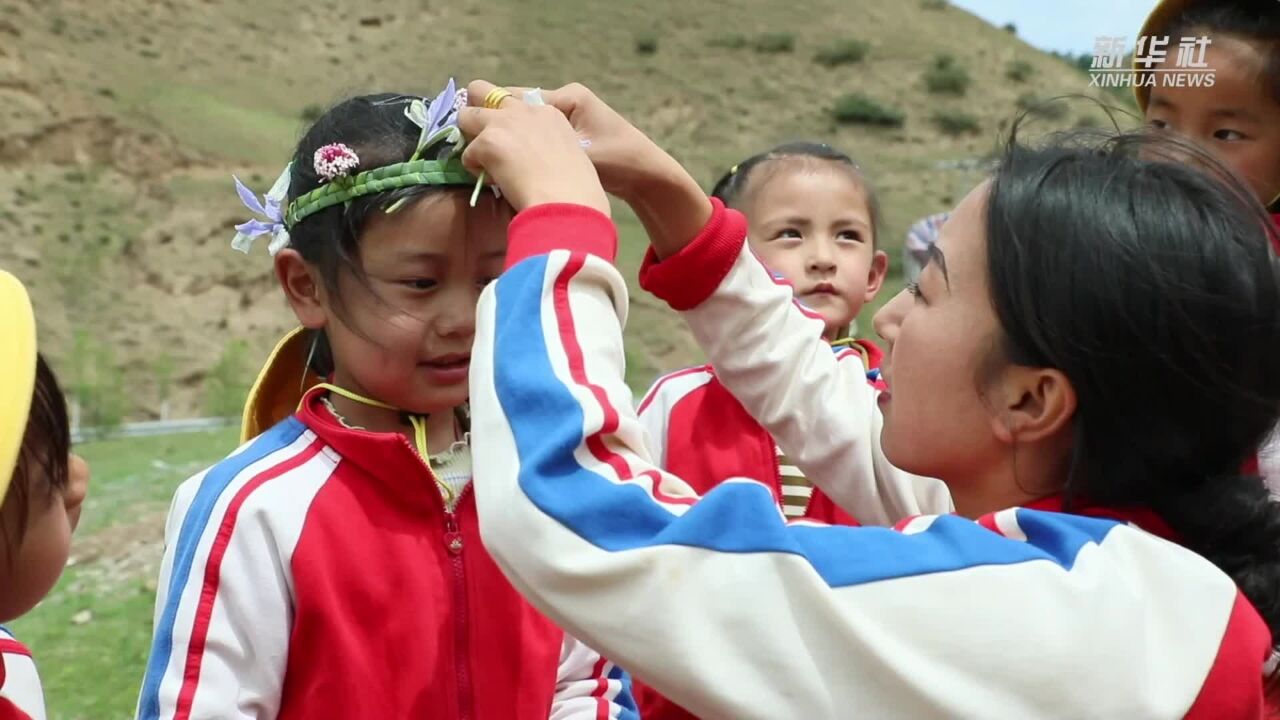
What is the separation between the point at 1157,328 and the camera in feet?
4.32

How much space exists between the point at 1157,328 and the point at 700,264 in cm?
73

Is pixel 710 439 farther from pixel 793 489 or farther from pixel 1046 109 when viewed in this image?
pixel 1046 109

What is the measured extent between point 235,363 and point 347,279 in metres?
17.8

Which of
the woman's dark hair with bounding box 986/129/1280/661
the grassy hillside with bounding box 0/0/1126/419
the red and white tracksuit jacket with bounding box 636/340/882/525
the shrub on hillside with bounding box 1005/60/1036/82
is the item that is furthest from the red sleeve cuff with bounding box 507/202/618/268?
the shrub on hillside with bounding box 1005/60/1036/82

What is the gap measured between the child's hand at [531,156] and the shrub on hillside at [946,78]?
3865cm

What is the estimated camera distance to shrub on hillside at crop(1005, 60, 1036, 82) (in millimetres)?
40875

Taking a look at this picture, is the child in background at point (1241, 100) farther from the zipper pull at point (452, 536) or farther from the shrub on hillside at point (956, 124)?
the shrub on hillside at point (956, 124)

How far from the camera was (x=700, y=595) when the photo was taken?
1178 millimetres

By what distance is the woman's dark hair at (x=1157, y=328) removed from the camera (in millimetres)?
1322

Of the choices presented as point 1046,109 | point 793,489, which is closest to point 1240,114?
point 1046,109

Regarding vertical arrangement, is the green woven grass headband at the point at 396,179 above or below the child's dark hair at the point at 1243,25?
below

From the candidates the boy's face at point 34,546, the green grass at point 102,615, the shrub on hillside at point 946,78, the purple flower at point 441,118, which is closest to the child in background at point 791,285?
the purple flower at point 441,118

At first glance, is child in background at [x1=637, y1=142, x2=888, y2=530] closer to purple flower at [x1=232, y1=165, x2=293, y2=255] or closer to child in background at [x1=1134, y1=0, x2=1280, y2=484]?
child in background at [x1=1134, y1=0, x2=1280, y2=484]

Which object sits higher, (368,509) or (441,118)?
(441,118)
